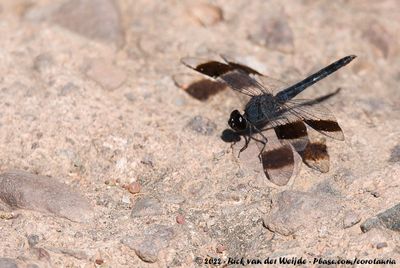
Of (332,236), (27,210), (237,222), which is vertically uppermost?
(332,236)

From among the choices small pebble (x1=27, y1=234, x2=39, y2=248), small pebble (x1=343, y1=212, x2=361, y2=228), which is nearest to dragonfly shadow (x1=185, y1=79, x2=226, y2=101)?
small pebble (x1=343, y1=212, x2=361, y2=228)

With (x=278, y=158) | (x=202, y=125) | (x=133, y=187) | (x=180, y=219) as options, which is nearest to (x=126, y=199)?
(x=133, y=187)

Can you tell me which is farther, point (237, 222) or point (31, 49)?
point (31, 49)

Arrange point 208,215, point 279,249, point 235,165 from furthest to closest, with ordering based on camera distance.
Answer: point 235,165, point 208,215, point 279,249

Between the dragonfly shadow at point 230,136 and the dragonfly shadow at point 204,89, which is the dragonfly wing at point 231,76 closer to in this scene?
the dragonfly shadow at point 204,89

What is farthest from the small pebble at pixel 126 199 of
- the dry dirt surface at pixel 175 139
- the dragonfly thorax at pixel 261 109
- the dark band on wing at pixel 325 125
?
the dark band on wing at pixel 325 125

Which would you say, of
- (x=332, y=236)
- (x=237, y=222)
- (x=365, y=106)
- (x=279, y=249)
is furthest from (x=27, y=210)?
(x=365, y=106)

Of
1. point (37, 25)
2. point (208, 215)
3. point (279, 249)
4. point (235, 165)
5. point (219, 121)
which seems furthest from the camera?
point (37, 25)

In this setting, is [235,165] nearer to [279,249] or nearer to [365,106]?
[279,249]
